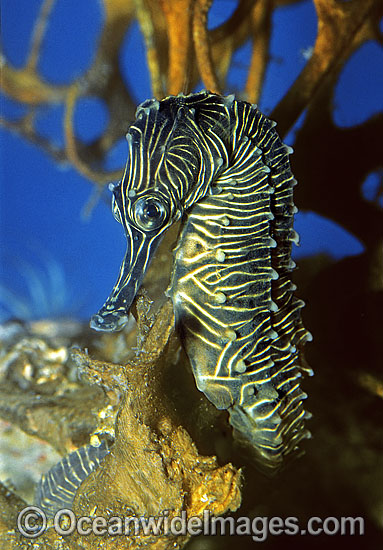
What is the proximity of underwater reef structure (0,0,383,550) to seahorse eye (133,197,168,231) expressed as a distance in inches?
0.5

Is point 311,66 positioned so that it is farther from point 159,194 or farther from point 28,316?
point 28,316

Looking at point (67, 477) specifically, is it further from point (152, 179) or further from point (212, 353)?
point (152, 179)

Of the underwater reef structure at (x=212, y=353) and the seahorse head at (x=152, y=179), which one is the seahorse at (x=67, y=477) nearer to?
the underwater reef structure at (x=212, y=353)

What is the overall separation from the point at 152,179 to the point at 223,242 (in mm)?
432

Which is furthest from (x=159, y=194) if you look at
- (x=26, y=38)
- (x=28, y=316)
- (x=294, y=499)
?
(x=26, y=38)

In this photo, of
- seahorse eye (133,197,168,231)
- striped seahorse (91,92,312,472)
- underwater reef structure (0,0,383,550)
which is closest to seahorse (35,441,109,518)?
underwater reef structure (0,0,383,550)

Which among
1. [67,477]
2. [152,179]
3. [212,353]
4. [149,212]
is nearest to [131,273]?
[149,212]

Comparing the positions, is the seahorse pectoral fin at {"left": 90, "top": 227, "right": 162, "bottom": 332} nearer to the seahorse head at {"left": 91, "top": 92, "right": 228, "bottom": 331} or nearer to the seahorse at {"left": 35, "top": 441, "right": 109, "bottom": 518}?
the seahorse head at {"left": 91, "top": 92, "right": 228, "bottom": 331}

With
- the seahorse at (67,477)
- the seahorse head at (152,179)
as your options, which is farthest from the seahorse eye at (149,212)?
the seahorse at (67,477)

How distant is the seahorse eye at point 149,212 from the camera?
1412 millimetres

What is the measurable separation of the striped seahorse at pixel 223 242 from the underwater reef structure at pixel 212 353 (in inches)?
0.5

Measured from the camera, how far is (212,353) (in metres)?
1.81

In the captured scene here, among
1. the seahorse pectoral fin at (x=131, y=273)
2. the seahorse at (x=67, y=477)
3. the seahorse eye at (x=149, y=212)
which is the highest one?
the seahorse eye at (x=149, y=212)

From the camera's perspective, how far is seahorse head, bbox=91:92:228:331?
4.73 feet
